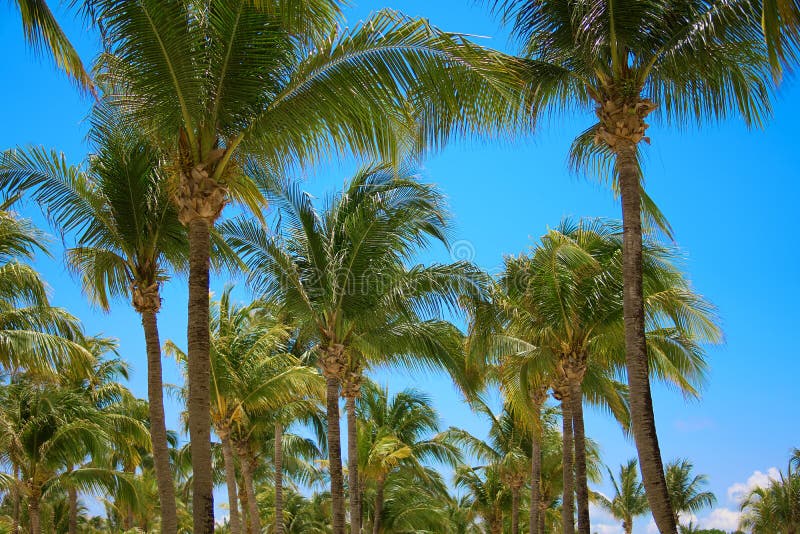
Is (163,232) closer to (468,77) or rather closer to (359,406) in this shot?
(468,77)

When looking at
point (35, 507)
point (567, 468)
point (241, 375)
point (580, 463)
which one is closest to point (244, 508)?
point (35, 507)

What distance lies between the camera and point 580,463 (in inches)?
661

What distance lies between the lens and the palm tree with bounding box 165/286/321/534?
1864cm

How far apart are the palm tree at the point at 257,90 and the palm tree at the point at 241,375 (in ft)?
31.0

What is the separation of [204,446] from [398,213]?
7.78 m

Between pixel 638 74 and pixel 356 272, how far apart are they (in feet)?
23.2

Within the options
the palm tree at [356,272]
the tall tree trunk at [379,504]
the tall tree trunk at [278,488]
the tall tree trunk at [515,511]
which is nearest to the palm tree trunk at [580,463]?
the palm tree at [356,272]

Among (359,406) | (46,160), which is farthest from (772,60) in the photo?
(359,406)

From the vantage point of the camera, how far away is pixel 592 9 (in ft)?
31.6

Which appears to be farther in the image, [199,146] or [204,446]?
[199,146]

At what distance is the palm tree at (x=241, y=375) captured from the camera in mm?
18641

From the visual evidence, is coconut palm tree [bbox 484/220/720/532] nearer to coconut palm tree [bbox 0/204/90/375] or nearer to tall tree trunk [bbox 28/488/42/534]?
coconut palm tree [bbox 0/204/90/375]

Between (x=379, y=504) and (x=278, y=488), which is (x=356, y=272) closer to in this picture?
(x=278, y=488)

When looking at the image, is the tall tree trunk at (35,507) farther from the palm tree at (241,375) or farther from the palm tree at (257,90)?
the palm tree at (257,90)
